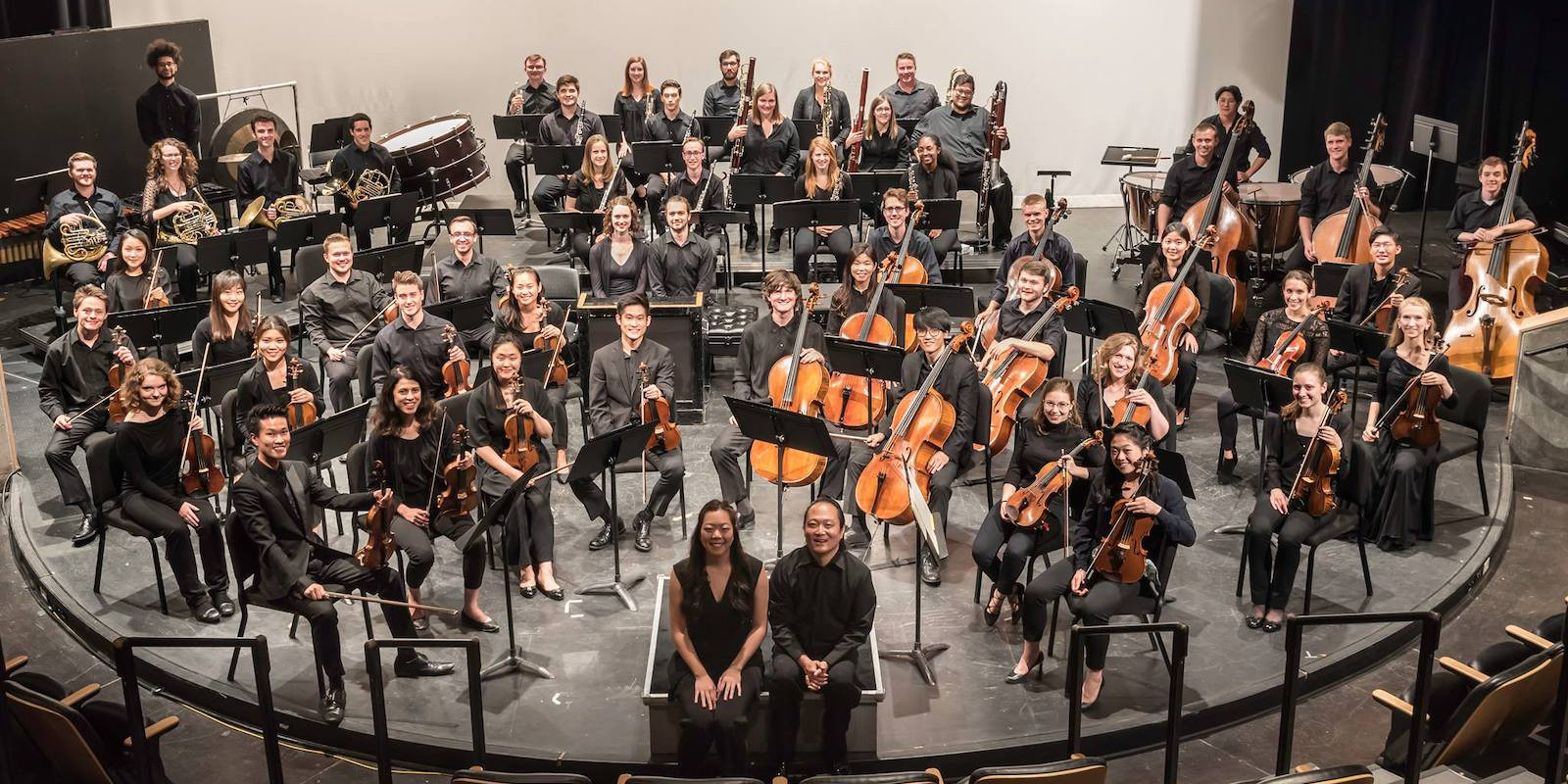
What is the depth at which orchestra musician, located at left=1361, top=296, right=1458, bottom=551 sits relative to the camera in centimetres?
707

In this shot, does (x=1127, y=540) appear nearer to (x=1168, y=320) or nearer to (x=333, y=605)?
(x=1168, y=320)

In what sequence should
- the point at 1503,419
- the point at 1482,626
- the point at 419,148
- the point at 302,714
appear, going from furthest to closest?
the point at 419,148
the point at 1503,419
the point at 1482,626
the point at 302,714

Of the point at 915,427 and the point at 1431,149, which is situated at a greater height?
the point at 1431,149

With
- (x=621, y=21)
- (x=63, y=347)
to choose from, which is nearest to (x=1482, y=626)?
(x=63, y=347)

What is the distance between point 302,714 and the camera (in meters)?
5.96

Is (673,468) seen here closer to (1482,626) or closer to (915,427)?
(915,427)

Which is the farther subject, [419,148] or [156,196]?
[419,148]

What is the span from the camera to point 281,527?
604 centimetres

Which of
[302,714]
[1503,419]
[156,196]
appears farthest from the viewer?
[156,196]

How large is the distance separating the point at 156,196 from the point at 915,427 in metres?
6.29

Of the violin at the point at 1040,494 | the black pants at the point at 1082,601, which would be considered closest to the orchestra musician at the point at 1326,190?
the violin at the point at 1040,494

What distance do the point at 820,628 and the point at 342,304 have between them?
14.3 ft

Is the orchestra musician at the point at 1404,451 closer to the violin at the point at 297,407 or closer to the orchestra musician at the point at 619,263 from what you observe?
the orchestra musician at the point at 619,263

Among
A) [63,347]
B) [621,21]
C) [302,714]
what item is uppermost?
[621,21]
